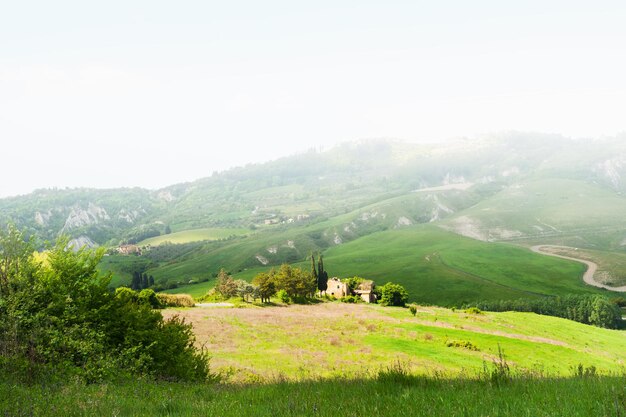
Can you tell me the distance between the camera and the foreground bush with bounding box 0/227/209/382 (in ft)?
49.9

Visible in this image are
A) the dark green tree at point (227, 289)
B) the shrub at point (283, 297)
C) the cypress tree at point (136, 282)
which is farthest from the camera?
the cypress tree at point (136, 282)

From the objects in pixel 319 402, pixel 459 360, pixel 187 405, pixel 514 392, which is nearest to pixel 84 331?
pixel 187 405

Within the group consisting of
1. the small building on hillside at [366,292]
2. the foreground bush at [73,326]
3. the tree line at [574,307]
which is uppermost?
the foreground bush at [73,326]

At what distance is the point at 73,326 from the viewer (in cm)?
1836

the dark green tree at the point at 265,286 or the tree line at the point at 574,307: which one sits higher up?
the dark green tree at the point at 265,286

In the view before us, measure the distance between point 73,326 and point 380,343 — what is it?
47.3 m

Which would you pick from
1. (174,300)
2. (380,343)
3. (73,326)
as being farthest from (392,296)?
(73,326)

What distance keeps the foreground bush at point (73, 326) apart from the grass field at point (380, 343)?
13692mm

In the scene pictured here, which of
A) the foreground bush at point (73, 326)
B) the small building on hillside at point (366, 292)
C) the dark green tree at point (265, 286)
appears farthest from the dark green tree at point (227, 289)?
the foreground bush at point (73, 326)

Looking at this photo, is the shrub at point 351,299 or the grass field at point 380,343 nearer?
the grass field at point 380,343

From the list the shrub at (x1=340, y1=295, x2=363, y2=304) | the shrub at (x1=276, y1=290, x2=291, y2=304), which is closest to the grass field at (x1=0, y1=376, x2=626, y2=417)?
the shrub at (x1=276, y1=290, x2=291, y2=304)

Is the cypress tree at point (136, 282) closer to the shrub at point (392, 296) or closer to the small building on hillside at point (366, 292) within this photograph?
the small building on hillside at point (366, 292)

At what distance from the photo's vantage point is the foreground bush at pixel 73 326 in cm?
1520

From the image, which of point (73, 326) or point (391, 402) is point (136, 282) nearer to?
point (73, 326)
